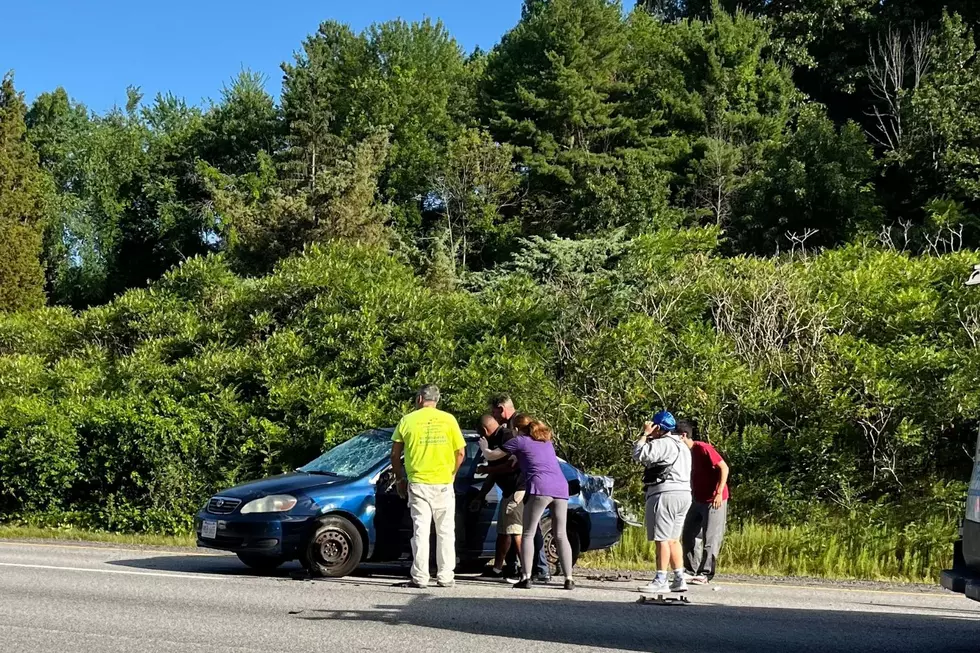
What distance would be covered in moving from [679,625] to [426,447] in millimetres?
3384

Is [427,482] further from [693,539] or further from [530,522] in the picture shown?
[693,539]

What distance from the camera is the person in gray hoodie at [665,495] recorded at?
1095 centimetres

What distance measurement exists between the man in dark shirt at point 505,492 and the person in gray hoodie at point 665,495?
1.55 metres

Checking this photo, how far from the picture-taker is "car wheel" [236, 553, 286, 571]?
12.5 metres

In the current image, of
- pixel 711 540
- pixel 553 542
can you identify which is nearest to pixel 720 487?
pixel 711 540

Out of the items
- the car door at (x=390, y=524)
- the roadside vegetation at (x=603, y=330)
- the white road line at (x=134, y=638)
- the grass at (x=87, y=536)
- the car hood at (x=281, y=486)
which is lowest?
the white road line at (x=134, y=638)

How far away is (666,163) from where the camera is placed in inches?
2243

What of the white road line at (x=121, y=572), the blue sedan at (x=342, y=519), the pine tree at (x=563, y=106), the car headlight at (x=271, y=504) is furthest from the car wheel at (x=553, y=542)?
the pine tree at (x=563, y=106)

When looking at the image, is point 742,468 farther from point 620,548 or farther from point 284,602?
point 284,602

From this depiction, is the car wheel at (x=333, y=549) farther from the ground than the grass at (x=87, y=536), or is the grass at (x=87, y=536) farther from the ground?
the car wheel at (x=333, y=549)

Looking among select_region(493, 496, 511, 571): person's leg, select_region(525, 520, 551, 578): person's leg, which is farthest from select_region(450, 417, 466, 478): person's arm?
select_region(525, 520, 551, 578): person's leg

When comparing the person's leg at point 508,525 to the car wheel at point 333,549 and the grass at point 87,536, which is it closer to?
the car wheel at point 333,549

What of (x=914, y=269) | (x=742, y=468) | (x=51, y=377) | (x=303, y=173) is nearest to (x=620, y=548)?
(x=742, y=468)

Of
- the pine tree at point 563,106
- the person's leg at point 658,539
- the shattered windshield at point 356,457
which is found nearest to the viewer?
the person's leg at point 658,539
